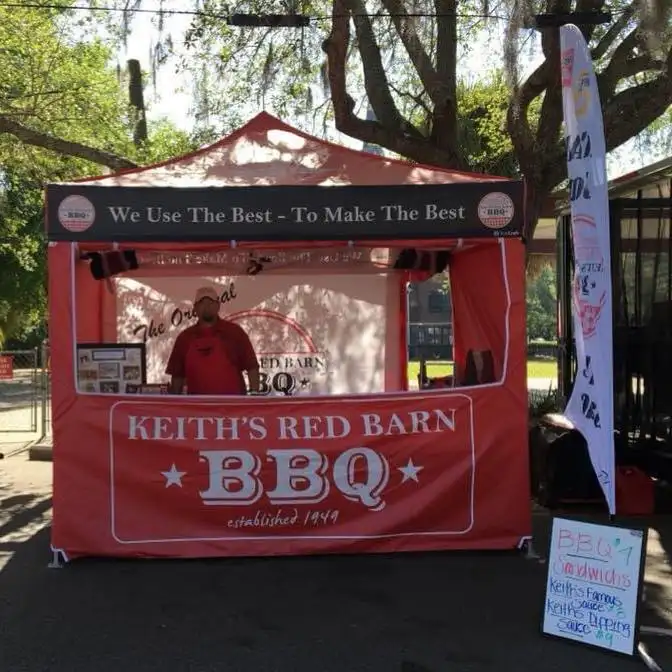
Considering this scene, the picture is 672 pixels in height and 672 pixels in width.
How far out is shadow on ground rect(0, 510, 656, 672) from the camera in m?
4.14

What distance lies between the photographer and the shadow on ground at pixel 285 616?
4.14 metres

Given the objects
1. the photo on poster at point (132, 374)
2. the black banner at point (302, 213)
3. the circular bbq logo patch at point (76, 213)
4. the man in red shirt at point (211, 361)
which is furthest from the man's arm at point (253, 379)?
the circular bbq logo patch at point (76, 213)

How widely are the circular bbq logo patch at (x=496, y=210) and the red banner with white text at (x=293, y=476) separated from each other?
1235mm

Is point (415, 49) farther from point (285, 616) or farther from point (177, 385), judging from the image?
point (285, 616)

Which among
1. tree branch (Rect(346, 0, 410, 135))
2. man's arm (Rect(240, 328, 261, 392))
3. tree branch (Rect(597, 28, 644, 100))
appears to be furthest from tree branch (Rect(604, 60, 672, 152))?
man's arm (Rect(240, 328, 261, 392))

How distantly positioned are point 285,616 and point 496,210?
306 centimetres

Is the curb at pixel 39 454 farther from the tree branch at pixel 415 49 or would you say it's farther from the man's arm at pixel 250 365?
the tree branch at pixel 415 49

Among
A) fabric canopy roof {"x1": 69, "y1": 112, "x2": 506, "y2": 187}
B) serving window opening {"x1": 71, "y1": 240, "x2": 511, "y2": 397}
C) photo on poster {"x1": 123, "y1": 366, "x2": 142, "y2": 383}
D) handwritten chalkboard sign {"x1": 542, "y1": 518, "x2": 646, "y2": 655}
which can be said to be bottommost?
handwritten chalkboard sign {"x1": 542, "y1": 518, "x2": 646, "y2": 655}

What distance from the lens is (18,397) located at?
19.8 metres

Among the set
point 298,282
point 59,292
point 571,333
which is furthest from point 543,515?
point 59,292

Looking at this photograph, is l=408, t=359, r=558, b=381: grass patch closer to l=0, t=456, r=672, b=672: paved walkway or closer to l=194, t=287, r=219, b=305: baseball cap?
l=194, t=287, r=219, b=305: baseball cap

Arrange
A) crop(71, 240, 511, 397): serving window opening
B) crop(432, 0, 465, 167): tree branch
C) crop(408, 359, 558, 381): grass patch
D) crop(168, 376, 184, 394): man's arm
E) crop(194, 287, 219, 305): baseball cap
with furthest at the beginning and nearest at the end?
crop(408, 359, 558, 381): grass patch < crop(432, 0, 465, 167): tree branch < crop(194, 287, 219, 305): baseball cap < crop(71, 240, 511, 397): serving window opening < crop(168, 376, 184, 394): man's arm

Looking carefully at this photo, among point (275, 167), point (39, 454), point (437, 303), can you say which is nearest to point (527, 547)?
point (275, 167)

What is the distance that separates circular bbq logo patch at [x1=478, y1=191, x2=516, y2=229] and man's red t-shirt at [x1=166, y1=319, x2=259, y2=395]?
2.50 meters
